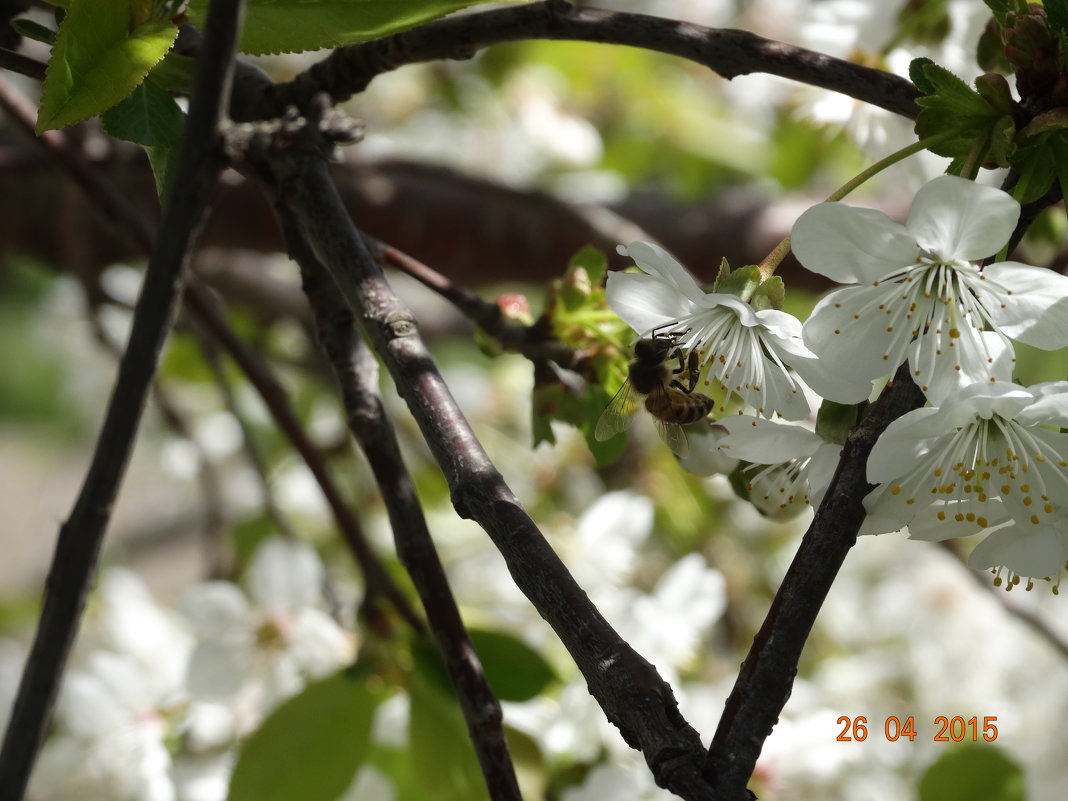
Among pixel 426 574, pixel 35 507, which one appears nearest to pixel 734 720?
pixel 426 574

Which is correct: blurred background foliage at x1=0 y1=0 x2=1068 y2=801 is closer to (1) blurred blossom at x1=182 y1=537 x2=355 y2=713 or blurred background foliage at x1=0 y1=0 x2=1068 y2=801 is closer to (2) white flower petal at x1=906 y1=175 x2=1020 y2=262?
(1) blurred blossom at x1=182 y1=537 x2=355 y2=713

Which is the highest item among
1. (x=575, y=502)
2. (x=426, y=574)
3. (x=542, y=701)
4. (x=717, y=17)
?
(x=717, y=17)

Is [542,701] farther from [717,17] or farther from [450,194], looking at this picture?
[717,17]

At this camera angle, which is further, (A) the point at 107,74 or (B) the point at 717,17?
(B) the point at 717,17

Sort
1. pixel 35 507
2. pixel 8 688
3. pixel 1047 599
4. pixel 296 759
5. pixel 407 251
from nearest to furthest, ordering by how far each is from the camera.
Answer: pixel 296 759, pixel 8 688, pixel 407 251, pixel 1047 599, pixel 35 507

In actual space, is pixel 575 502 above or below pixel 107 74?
above
